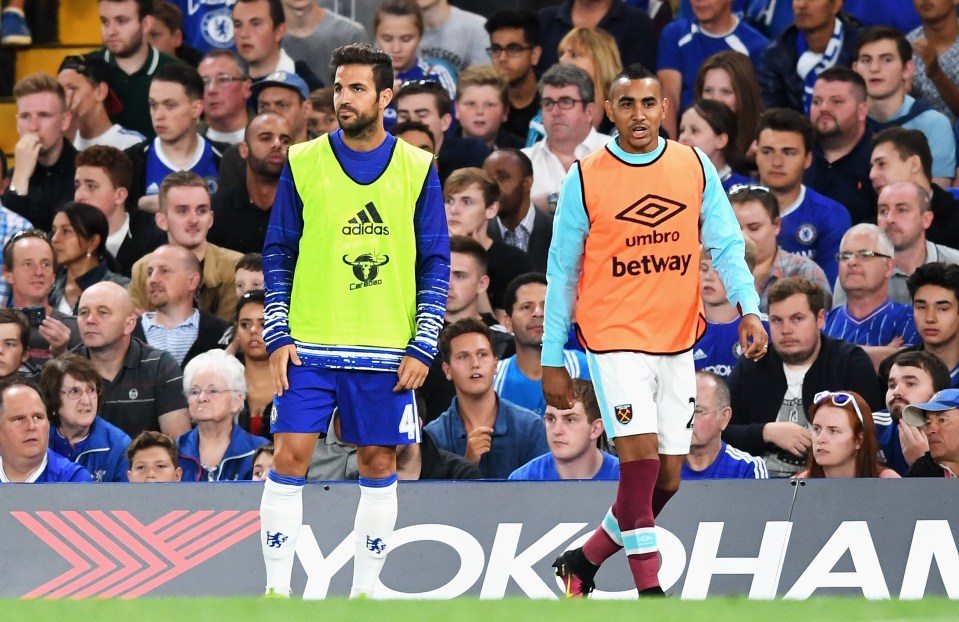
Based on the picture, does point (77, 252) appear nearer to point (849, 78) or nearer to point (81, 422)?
point (81, 422)

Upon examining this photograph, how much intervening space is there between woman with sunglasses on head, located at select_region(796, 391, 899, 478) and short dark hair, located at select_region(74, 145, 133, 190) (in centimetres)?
515

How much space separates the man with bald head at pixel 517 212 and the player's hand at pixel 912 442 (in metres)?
2.78

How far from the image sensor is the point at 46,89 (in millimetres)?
11094

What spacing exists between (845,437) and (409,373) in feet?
8.40

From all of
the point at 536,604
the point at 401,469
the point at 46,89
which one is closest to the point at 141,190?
the point at 46,89

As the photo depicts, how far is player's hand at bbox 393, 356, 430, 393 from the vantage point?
6164mm

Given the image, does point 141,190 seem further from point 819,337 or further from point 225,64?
point 819,337

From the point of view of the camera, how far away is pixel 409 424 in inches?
244

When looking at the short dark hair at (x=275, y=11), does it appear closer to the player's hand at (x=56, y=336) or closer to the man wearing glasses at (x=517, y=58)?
the man wearing glasses at (x=517, y=58)

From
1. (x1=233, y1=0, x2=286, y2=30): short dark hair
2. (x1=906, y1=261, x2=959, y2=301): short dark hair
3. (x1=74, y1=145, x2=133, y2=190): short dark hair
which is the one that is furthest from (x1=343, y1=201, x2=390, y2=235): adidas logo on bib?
(x1=233, y1=0, x2=286, y2=30): short dark hair

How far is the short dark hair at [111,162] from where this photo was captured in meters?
10.5

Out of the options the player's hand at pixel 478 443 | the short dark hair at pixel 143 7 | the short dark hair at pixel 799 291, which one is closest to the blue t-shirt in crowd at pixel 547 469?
the player's hand at pixel 478 443

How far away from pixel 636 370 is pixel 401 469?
2.28 meters

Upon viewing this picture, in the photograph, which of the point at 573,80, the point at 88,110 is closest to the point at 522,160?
the point at 573,80
